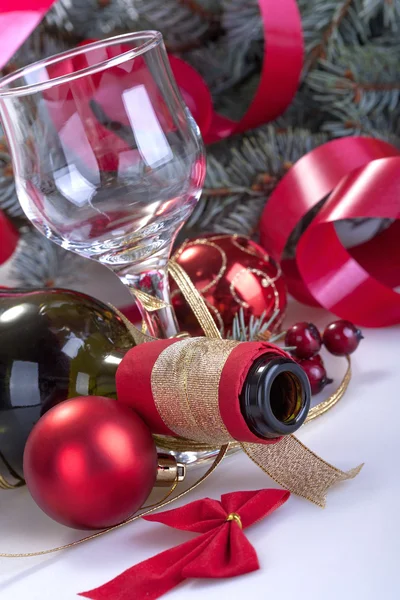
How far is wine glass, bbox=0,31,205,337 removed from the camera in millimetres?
514

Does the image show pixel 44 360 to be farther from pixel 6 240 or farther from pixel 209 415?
pixel 6 240

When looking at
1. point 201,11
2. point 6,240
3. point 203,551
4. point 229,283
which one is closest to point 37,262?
point 6,240

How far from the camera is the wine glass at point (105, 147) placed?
51cm

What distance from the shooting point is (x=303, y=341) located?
2.05 ft

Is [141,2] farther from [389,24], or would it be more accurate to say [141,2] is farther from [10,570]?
[10,570]

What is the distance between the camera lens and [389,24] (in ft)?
2.92

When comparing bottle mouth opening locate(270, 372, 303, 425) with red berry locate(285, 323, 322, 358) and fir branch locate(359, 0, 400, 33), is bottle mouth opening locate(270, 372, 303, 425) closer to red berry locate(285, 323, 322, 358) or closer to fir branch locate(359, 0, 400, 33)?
red berry locate(285, 323, 322, 358)

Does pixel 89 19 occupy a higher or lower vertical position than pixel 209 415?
higher

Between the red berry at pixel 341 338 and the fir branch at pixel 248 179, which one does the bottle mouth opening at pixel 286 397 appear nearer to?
the red berry at pixel 341 338

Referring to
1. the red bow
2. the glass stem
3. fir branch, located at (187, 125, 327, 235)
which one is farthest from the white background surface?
fir branch, located at (187, 125, 327, 235)

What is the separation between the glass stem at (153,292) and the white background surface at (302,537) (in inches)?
4.4

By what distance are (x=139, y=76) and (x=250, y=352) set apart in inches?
7.9

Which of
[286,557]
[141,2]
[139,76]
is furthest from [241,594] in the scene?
[141,2]

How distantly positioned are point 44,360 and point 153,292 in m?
0.10
